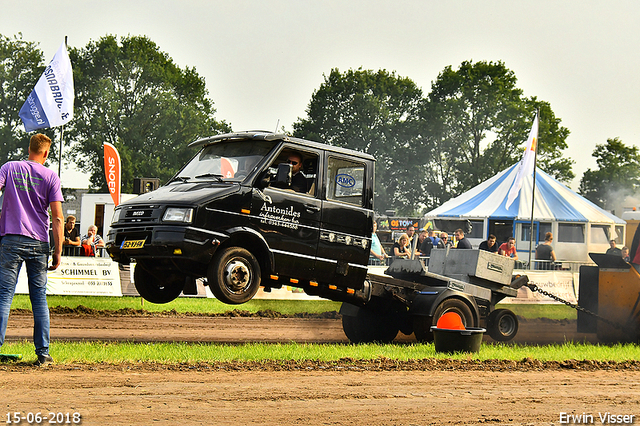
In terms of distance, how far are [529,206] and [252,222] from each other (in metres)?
28.8

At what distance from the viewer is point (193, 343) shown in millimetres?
10422

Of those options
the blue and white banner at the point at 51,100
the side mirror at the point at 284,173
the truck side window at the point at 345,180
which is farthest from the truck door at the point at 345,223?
the blue and white banner at the point at 51,100

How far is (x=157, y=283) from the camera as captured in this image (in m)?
9.07

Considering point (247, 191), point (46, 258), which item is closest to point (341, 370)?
point (247, 191)

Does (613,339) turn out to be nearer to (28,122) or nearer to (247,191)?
(247,191)

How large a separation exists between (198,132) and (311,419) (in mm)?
55145

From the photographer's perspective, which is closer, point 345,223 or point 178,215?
point 178,215

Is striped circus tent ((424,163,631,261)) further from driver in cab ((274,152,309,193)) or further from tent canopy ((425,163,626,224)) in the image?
driver in cab ((274,152,309,193))

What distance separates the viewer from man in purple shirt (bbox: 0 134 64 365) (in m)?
7.06

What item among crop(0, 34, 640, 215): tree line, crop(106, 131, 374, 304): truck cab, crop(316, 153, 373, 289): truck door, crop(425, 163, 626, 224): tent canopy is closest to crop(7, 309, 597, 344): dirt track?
crop(316, 153, 373, 289): truck door

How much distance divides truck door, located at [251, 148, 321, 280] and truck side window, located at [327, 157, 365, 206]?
10.4 inches

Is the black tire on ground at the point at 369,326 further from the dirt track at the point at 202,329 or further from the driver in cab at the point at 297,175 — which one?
the driver in cab at the point at 297,175

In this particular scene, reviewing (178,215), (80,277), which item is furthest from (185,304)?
(178,215)

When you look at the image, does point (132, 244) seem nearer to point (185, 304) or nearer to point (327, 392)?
point (327, 392)
